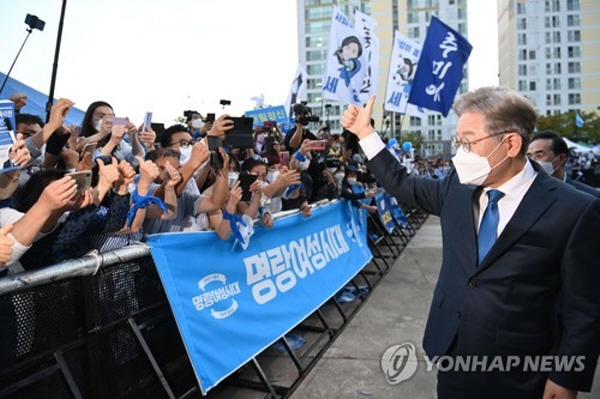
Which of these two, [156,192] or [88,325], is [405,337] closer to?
[156,192]

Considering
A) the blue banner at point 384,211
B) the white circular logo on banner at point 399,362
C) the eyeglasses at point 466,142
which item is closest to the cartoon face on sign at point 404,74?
the blue banner at point 384,211

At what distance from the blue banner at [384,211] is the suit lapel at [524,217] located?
668 centimetres

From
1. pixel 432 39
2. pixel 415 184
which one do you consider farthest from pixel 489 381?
pixel 432 39

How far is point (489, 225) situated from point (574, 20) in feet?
345

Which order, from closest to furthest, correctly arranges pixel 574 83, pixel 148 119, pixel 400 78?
pixel 148 119 < pixel 400 78 < pixel 574 83

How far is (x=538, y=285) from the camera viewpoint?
185 cm

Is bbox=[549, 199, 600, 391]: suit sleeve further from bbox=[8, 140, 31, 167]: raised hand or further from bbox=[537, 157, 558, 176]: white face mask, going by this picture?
bbox=[8, 140, 31, 167]: raised hand

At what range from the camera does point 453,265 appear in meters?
2.12

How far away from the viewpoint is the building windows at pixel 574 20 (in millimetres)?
86412

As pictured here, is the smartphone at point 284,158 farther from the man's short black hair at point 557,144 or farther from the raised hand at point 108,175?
the raised hand at point 108,175

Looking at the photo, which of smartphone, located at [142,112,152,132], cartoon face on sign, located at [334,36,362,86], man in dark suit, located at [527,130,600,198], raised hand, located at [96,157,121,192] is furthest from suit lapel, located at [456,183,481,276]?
cartoon face on sign, located at [334,36,362,86]

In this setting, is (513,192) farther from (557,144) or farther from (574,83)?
(574,83)

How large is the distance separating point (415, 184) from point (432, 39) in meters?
6.89

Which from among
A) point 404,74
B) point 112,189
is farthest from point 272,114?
point 112,189
